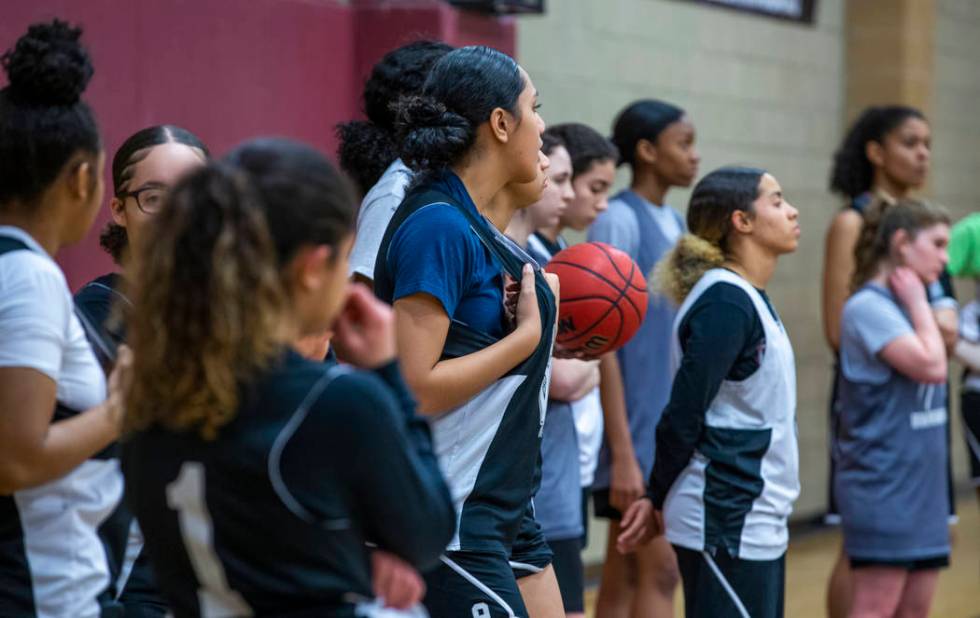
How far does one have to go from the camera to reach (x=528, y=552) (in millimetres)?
2990

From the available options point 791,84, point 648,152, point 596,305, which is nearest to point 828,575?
point 648,152

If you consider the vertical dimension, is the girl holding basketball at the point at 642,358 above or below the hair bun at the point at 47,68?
below

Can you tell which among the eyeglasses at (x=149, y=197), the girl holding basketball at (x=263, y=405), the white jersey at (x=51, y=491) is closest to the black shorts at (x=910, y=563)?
the eyeglasses at (x=149, y=197)

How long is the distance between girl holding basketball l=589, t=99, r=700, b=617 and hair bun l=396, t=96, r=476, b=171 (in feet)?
5.97

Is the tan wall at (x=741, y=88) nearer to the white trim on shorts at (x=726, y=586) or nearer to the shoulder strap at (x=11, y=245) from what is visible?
the white trim on shorts at (x=726, y=586)

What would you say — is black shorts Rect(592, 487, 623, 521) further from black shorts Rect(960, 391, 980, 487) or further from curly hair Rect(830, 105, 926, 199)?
curly hair Rect(830, 105, 926, 199)

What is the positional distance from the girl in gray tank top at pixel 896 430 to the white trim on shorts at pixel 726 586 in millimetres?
1242

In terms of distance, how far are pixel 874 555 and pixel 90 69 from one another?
3231 mm

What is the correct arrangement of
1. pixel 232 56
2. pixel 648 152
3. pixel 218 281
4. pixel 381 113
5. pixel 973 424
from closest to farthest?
pixel 218 281 → pixel 381 113 → pixel 232 56 → pixel 648 152 → pixel 973 424

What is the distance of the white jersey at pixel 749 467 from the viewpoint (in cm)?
353

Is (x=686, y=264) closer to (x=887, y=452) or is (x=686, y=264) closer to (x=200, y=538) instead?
(x=887, y=452)

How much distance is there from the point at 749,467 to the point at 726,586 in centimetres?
31

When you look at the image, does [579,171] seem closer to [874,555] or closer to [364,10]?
[364,10]

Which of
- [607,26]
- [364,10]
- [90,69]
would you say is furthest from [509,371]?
[607,26]
